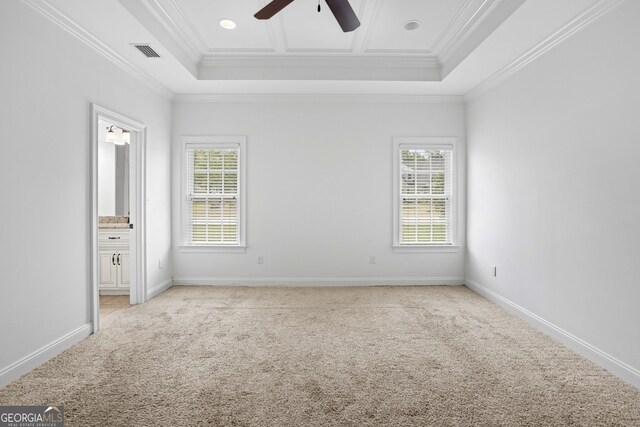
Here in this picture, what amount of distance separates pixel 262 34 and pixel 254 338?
3.22 m

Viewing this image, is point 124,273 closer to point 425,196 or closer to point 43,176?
point 43,176

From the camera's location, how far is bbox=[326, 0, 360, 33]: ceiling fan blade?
2453 millimetres

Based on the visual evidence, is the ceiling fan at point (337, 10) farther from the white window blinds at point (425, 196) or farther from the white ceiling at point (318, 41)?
the white window blinds at point (425, 196)

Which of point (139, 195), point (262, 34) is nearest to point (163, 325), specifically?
point (139, 195)

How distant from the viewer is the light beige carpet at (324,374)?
1951mm

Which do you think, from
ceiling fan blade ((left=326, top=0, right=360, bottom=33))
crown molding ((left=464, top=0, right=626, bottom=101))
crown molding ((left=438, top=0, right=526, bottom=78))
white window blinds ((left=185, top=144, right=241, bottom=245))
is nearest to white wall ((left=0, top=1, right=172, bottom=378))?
white window blinds ((left=185, top=144, right=241, bottom=245))

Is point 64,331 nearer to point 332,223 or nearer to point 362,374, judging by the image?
point 362,374

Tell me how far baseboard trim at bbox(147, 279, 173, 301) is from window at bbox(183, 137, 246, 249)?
2.02 ft

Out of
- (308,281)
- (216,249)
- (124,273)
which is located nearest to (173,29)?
(216,249)

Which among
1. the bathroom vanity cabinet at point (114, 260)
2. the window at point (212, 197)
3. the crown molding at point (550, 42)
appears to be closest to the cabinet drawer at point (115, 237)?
the bathroom vanity cabinet at point (114, 260)

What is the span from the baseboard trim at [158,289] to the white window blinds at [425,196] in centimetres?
352

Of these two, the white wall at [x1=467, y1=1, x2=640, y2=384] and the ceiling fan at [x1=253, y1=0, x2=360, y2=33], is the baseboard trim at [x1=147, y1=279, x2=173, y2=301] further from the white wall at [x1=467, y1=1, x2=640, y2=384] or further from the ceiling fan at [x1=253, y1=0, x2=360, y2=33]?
the white wall at [x1=467, y1=1, x2=640, y2=384]

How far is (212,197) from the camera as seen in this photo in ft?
16.2

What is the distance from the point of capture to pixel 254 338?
3049mm
